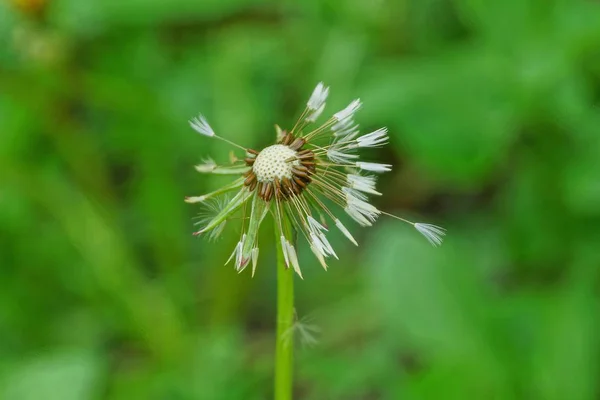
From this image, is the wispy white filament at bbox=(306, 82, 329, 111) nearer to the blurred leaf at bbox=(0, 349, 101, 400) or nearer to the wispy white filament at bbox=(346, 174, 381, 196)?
the wispy white filament at bbox=(346, 174, 381, 196)

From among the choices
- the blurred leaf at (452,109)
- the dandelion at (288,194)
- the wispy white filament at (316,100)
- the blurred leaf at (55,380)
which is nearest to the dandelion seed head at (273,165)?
the dandelion at (288,194)

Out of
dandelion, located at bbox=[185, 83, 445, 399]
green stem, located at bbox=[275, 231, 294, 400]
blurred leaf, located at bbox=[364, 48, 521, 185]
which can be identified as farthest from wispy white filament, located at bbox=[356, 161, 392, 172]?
blurred leaf, located at bbox=[364, 48, 521, 185]

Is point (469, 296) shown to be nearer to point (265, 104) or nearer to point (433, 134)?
point (433, 134)

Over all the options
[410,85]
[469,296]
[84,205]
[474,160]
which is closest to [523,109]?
[474,160]

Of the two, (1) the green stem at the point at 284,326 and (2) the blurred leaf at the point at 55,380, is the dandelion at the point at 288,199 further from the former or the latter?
(2) the blurred leaf at the point at 55,380

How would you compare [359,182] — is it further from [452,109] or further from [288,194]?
[452,109]

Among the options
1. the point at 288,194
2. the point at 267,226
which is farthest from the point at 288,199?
the point at 267,226

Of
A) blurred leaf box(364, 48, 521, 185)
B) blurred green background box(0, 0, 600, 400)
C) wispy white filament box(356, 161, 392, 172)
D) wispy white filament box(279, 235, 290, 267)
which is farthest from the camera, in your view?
blurred leaf box(364, 48, 521, 185)
